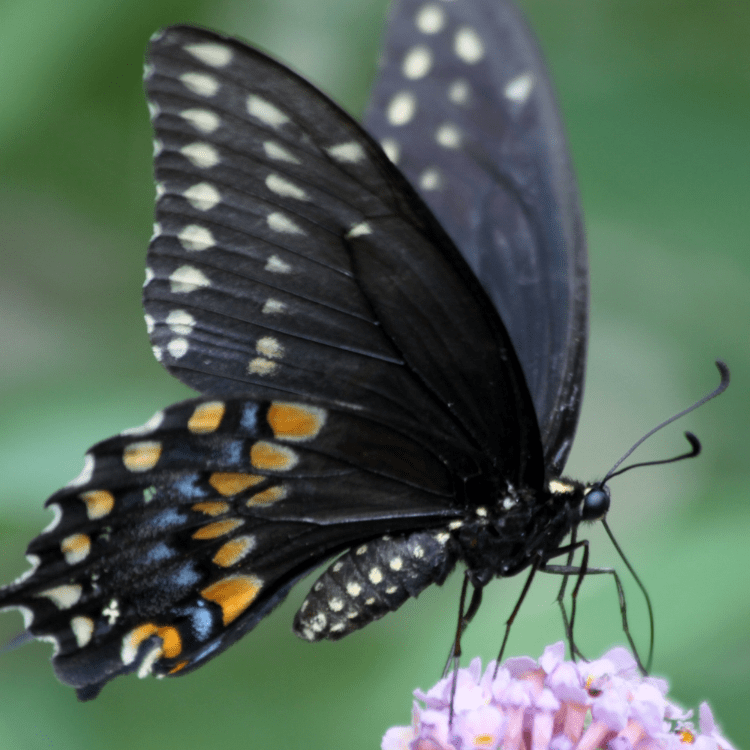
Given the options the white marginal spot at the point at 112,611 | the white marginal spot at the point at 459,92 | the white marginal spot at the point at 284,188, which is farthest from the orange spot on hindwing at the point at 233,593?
the white marginal spot at the point at 459,92

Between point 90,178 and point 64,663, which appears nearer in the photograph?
point 64,663

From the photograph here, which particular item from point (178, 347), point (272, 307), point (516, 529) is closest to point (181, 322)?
point (178, 347)

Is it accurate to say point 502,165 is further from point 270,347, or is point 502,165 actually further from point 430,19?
point 270,347

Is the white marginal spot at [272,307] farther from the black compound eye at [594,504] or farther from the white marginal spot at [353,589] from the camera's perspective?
the black compound eye at [594,504]

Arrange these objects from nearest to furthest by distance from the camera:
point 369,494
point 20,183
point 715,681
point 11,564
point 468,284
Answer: point 468,284 → point 369,494 → point 715,681 → point 11,564 → point 20,183

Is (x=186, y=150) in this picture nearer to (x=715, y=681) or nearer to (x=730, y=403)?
(x=715, y=681)

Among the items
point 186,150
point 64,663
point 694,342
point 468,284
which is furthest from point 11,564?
point 694,342

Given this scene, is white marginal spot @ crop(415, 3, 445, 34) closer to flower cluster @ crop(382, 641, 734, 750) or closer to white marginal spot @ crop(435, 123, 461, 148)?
white marginal spot @ crop(435, 123, 461, 148)

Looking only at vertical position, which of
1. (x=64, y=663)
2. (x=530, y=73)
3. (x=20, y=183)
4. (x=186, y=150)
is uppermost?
(x=530, y=73)
